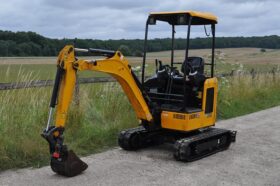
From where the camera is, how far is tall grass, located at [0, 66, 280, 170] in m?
7.81

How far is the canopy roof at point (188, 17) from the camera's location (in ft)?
27.5

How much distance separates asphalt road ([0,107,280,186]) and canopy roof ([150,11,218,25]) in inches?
102

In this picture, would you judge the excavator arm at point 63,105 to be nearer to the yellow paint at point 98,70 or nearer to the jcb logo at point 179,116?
the yellow paint at point 98,70

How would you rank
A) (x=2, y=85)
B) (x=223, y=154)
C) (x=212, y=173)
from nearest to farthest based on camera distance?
(x=212, y=173)
(x=223, y=154)
(x=2, y=85)

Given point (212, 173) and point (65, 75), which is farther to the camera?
point (212, 173)

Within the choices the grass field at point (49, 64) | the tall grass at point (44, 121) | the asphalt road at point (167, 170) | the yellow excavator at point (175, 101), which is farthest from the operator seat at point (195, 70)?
the tall grass at point (44, 121)

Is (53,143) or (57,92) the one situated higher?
(57,92)

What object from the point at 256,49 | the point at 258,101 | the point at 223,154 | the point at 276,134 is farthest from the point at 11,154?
the point at 256,49

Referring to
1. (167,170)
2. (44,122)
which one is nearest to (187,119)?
(167,170)

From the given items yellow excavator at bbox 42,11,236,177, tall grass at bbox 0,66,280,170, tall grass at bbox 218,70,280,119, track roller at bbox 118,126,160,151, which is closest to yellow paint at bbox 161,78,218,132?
yellow excavator at bbox 42,11,236,177

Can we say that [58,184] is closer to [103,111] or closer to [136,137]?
[136,137]

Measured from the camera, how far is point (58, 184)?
659 centimetres

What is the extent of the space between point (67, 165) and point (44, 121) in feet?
9.22

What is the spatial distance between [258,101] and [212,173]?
9.56 m
